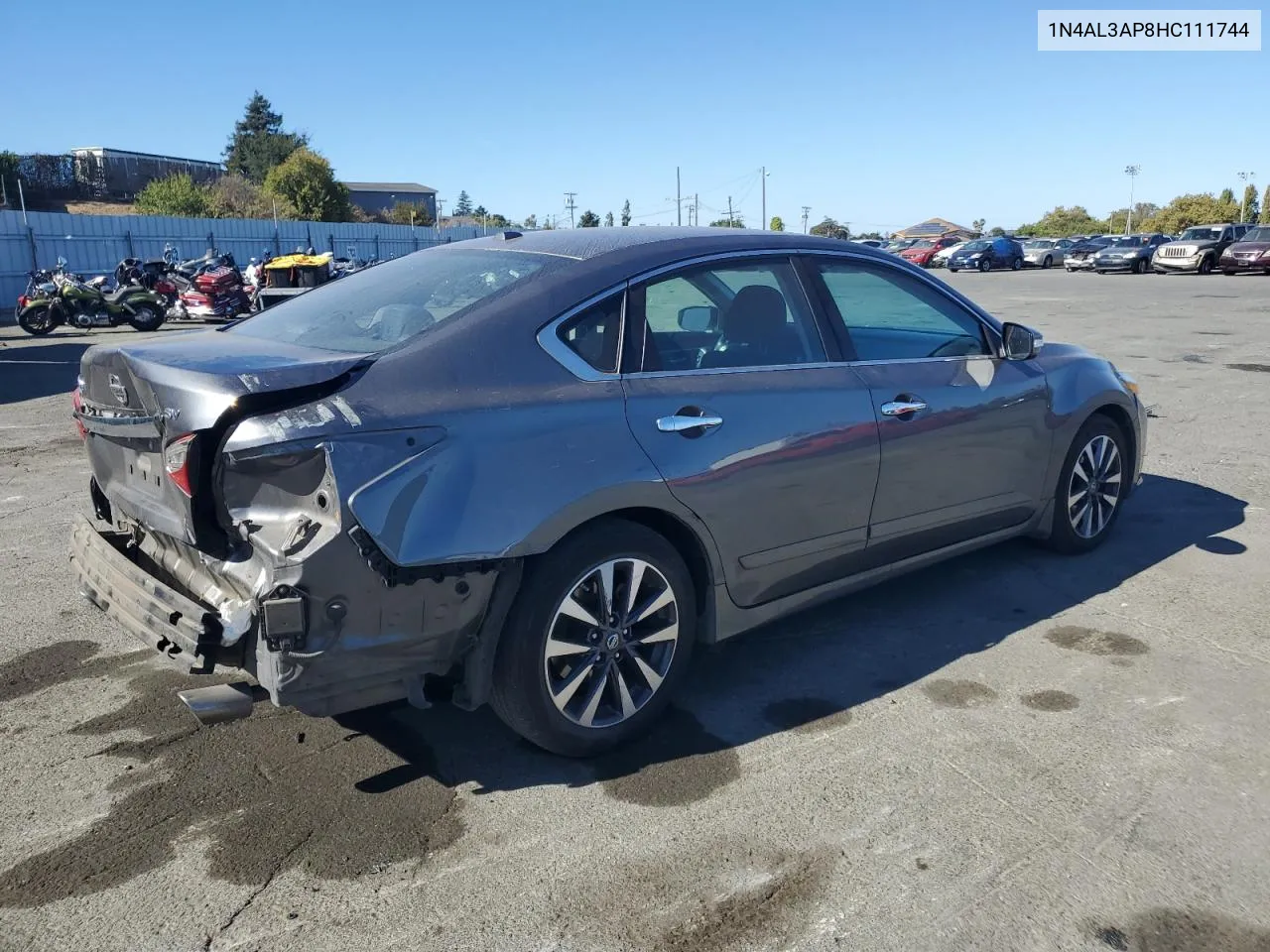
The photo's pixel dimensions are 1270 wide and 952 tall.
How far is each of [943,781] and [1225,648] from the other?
71.2 inches

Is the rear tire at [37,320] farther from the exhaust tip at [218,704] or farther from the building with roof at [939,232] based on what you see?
the building with roof at [939,232]

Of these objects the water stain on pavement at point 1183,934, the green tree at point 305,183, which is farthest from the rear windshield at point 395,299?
the green tree at point 305,183

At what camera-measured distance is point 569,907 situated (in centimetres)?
273

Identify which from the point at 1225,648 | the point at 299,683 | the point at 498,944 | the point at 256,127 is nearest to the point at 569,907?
the point at 498,944

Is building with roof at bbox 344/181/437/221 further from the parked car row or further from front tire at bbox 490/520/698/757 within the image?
front tire at bbox 490/520/698/757

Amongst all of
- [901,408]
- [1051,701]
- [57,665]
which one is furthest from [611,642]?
[57,665]

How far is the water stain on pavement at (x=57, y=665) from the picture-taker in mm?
4027

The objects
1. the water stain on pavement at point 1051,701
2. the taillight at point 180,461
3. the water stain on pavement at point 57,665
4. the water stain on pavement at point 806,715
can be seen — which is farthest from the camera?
the water stain on pavement at point 57,665

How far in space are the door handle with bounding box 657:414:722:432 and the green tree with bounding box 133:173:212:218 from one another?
190ft

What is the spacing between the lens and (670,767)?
3.44 m

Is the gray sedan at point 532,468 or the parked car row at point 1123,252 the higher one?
the parked car row at point 1123,252

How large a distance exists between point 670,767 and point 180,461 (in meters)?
1.81

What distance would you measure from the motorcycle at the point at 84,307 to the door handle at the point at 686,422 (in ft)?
60.6

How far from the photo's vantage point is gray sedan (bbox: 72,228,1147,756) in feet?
9.63
